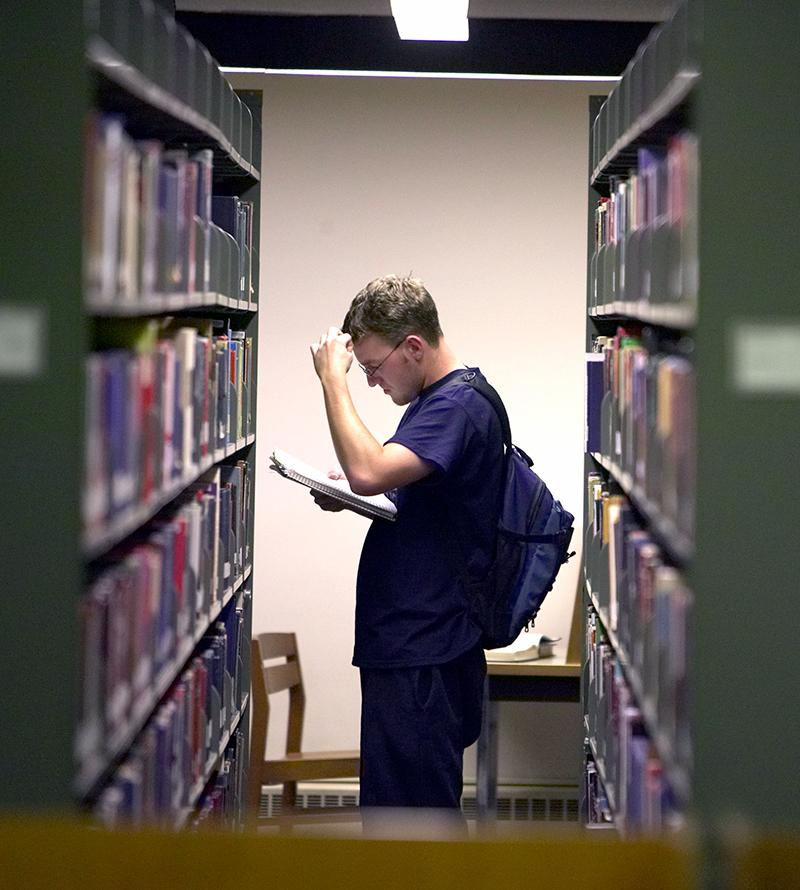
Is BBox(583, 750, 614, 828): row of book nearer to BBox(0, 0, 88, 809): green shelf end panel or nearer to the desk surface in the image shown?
the desk surface

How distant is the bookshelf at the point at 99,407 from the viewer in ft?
6.23

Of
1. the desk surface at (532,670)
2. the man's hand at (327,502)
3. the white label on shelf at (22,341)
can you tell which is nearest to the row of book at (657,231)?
the man's hand at (327,502)

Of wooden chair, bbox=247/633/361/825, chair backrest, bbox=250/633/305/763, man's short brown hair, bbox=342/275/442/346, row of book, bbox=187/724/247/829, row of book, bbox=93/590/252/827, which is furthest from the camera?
chair backrest, bbox=250/633/305/763

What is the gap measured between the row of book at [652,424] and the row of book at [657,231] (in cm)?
11

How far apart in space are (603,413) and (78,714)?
175cm

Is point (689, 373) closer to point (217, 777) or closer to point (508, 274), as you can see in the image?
point (217, 777)

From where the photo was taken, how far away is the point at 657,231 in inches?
92.4

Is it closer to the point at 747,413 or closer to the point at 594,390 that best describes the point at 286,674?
the point at 594,390

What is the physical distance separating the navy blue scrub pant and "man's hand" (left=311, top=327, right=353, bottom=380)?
756 mm

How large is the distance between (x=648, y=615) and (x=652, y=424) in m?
0.34

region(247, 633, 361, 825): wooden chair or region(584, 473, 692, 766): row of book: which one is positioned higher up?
region(584, 473, 692, 766): row of book

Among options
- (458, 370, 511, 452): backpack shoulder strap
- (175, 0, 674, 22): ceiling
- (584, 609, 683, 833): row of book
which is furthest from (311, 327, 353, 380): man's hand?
(175, 0, 674, 22): ceiling

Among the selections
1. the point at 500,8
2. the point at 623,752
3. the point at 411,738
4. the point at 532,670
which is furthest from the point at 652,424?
the point at 500,8

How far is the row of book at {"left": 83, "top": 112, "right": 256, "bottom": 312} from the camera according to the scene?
1947mm
